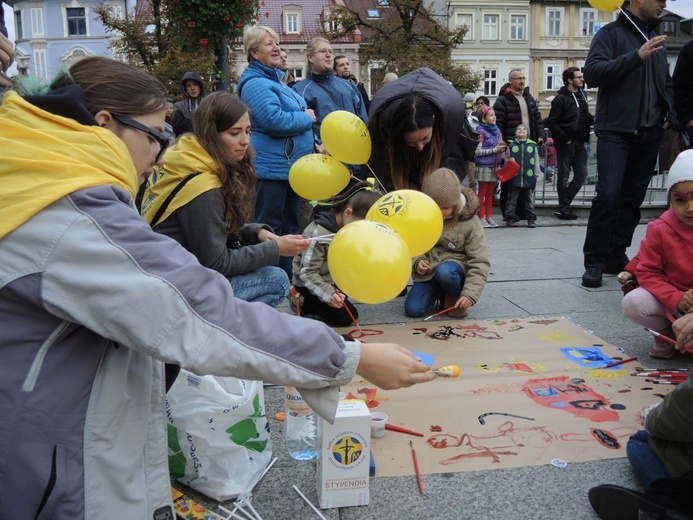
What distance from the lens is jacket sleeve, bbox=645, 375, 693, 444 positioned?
1481mm

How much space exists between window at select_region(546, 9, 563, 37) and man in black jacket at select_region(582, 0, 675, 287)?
108 ft

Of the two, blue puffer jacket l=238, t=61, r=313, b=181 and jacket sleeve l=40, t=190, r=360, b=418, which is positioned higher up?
blue puffer jacket l=238, t=61, r=313, b=181

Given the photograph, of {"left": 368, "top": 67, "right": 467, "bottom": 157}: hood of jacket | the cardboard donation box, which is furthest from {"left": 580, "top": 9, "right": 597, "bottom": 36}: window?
the cardboard donation box

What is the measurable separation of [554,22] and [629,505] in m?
36.5

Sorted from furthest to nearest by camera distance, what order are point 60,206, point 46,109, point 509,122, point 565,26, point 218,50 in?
point 565,26, point 509,122, point 218,50, point 46,109, point 60,206

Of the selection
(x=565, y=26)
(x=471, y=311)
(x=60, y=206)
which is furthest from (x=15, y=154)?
(x=565, y=26)

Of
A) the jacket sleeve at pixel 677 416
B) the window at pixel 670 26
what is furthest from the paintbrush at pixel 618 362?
the window at pixel 670 26

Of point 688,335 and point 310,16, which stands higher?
point 310,16

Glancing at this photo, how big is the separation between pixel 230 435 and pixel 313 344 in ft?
2.35

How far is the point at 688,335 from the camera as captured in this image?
2.36 metres

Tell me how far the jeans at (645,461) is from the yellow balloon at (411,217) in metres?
0.89

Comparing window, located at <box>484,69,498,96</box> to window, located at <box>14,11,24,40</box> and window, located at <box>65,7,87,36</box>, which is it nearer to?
window, located at <box>65,7,87,36</box>

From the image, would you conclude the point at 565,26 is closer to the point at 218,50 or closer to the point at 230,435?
the point at 218,50

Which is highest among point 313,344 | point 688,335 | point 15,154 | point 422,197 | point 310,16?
point 310,16
